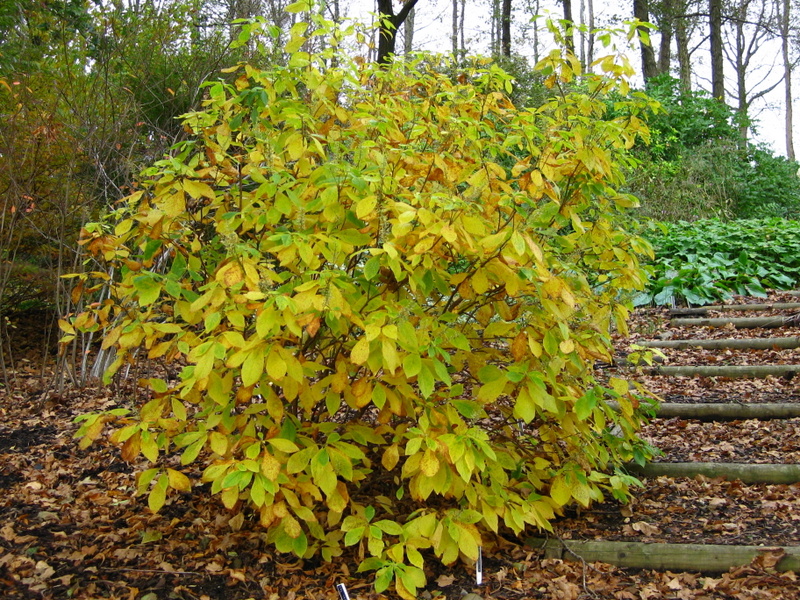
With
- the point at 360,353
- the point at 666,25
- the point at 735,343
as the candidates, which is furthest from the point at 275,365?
the point at 666,25

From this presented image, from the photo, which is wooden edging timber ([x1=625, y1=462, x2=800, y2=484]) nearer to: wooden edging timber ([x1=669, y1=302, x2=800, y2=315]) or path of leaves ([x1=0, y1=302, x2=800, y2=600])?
path of leaves ([x1=0, y1=302, x2=800, y2=600])

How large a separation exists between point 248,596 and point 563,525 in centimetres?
138

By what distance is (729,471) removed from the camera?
336 cm

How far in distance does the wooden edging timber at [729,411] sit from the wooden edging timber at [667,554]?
1.43 metres

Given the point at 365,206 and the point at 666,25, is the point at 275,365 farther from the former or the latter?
the point at 666,25

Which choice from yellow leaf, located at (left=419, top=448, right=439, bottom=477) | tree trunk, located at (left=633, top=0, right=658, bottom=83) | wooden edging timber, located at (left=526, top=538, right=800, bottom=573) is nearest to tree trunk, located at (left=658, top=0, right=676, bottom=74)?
tree trunk, located at (left=633, top=0, right=658, bottom=83)

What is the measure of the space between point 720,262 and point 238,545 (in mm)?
6444

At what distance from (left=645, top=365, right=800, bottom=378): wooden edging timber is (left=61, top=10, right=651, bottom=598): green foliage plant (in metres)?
2.42

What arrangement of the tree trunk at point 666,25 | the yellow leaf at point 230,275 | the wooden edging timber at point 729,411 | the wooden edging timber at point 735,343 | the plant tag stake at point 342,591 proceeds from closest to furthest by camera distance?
the yellow leaf at point 230,275, the plant tag stake at point 342,591, the wooden edging timber at point 729,411, the wooden edging timber at point 735,343, the tree trunk at point 666,25

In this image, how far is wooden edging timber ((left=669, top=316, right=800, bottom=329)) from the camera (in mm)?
5912

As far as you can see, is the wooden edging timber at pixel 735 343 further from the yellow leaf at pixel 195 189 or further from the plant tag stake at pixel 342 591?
the yellow leaf at pixel 195 189

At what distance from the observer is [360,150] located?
2.39 metres

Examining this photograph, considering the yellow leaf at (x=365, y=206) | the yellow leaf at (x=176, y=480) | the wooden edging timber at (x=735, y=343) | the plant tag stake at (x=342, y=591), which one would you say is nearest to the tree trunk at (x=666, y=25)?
the wooden edging timber at (x=735, y=343)

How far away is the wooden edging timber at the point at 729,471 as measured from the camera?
10.8 ft
